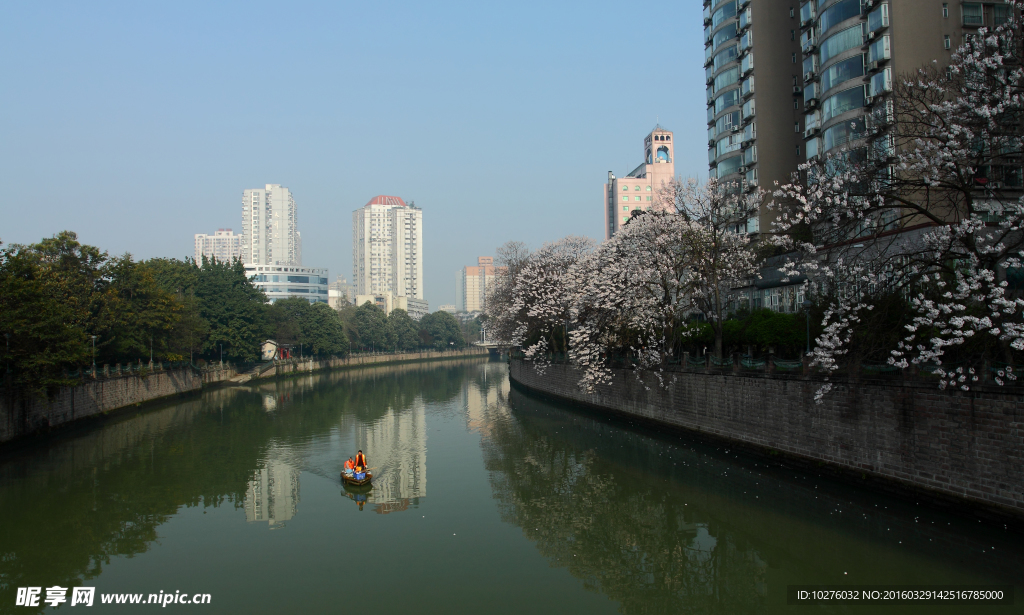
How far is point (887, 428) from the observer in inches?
655

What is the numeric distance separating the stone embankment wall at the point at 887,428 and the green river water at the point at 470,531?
2.43ft

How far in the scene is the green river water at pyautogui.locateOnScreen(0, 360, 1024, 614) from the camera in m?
12.6

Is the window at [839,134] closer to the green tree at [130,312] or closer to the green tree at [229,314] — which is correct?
the green tree at [130,312]

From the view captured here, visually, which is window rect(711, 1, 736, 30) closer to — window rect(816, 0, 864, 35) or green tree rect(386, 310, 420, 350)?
window rect(816, 0, 864, 35)

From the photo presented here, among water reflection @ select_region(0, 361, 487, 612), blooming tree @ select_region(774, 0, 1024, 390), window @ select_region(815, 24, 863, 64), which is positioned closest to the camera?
blooming tree @ select_region(774, 0, 1024, 390)

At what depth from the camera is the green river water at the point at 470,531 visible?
1260cm

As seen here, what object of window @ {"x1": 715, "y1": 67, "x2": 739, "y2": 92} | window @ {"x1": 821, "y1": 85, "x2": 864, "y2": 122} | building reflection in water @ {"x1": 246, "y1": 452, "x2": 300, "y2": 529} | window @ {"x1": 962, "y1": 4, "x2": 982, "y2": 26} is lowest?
building reflection in water @ {"x1": 246, "y1": 452, "x2": 300, "y2": 529}

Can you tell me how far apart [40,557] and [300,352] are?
71037 mm

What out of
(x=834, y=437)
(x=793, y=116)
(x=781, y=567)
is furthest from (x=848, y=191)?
(x=793, y=116)

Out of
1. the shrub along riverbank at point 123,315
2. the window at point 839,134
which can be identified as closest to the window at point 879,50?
the window at point 839,134

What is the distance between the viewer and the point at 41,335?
24766 mm

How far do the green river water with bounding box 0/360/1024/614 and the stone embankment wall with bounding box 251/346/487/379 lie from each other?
44.9m

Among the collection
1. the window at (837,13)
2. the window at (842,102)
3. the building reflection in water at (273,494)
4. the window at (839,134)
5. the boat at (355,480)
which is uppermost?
the window at (837,13)

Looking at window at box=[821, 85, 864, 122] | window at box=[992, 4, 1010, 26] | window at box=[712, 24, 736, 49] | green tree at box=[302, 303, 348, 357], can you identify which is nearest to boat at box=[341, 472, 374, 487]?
window at box=[821, 85, 864, 122]
